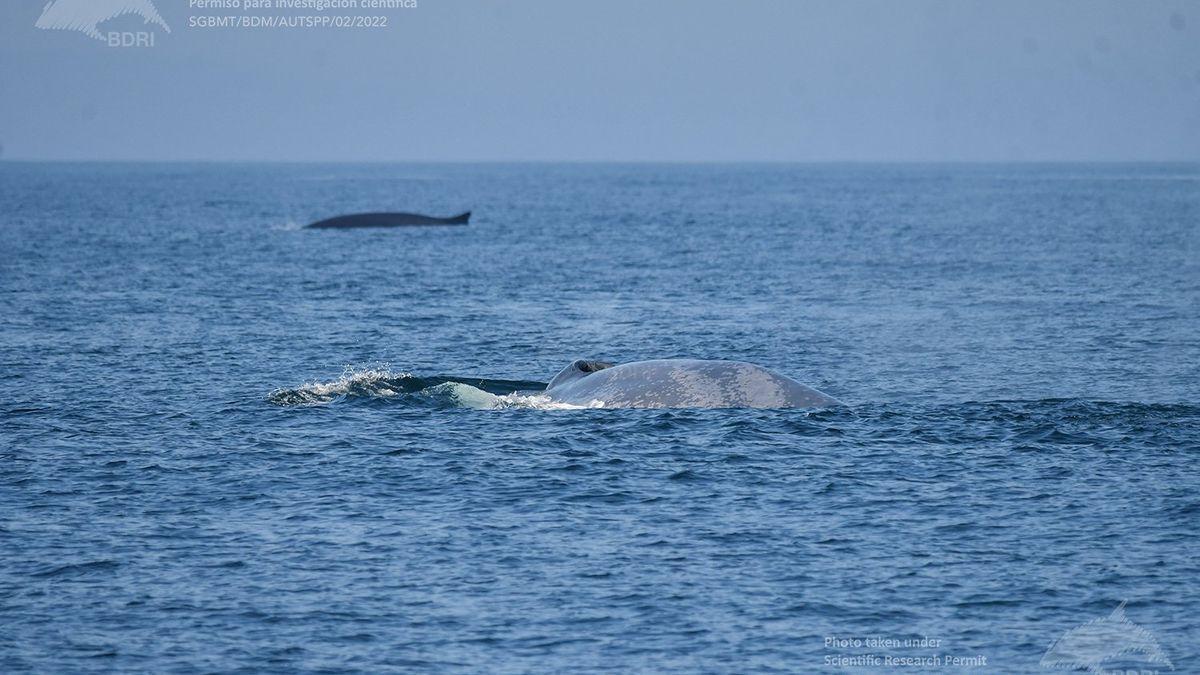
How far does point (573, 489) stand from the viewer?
22.4 metres

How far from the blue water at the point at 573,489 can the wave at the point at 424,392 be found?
0.31 ft

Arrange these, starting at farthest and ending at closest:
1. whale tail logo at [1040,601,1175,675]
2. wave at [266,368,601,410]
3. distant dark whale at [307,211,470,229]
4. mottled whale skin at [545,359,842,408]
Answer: distant dark whale at [307,211,470,229]
wave at [266,368,601,410]
mottled whale skin at [545,359,842,408]
whale tail logo at [1040,601,1175,675]

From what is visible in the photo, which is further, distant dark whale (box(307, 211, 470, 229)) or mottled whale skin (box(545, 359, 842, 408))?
distant dark whale (box(307, 211, 470, 229))

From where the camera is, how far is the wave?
28969 mm

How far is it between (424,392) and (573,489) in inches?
319

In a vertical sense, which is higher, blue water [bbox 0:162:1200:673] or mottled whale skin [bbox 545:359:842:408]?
mottled whale skin [bbox 545:359:842:408]

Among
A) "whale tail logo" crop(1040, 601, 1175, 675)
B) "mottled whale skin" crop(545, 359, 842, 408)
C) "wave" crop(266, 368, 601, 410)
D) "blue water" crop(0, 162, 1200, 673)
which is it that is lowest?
"whale tail logo" crop(1040, 601, 1175, 675)

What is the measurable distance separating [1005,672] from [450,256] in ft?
206

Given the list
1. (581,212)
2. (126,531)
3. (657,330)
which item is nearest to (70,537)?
(126,531)

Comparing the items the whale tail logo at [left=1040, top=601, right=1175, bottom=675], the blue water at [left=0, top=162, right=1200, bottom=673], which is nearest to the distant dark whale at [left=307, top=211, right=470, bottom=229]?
the blue water at [left=0, top=162, right=1200, bottom=673]

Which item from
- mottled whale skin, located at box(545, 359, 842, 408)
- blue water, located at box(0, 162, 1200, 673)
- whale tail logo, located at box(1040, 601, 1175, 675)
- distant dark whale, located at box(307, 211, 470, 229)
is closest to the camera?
whale tail logo, located at box(1040, 601, 1175, 675)

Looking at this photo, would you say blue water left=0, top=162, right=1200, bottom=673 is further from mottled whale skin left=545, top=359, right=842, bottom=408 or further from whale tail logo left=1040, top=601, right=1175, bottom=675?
mottled whale skin left=545, top=359, right=842, bottom=408

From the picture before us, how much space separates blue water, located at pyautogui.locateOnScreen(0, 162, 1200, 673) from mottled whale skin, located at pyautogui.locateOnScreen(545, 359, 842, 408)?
54 centimetres

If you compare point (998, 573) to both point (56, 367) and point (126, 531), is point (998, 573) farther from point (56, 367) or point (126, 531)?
point (56, 367)
